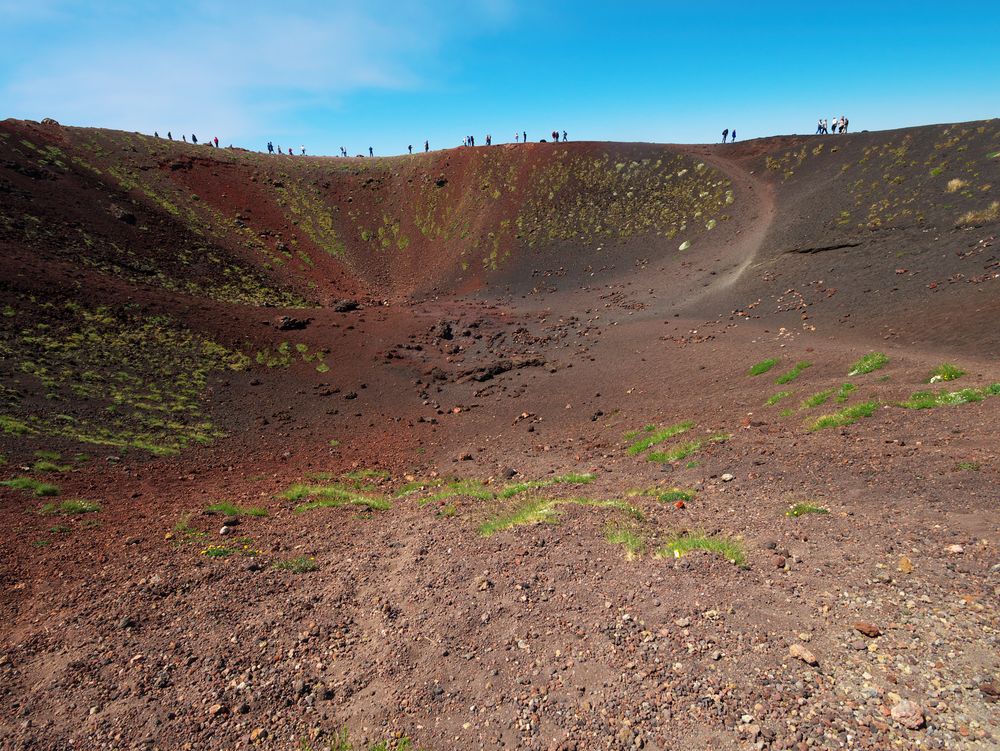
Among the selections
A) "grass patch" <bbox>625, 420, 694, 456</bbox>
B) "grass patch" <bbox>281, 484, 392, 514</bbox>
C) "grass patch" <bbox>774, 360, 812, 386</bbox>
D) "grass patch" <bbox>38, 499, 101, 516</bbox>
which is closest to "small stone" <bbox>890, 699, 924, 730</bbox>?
"grass patch" <bbox>625, 420, 694, 456</bbox>

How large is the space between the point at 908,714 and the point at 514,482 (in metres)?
11.5

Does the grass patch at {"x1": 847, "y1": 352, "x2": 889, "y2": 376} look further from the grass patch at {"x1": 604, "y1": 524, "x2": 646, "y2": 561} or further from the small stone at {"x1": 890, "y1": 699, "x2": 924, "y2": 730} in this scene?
the small stone at {"x1": 890, "y1": 699, "x2": 924, "y2": 730}

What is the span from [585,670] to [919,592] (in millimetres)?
4363

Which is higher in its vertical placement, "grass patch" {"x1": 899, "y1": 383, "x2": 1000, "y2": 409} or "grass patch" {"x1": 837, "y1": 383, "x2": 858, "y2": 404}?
"grass patch" {"x1": 899, "y1": 383, "x2": 1000, "y2": 409}

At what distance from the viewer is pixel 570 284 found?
1613 inches

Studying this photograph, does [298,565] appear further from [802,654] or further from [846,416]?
[846,416]

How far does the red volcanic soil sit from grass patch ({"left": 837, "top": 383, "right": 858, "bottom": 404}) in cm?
12

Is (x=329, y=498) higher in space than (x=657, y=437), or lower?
lower

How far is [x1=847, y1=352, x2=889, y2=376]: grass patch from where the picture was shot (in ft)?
52.2

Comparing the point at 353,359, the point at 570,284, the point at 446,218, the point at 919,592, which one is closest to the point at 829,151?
the point at 570,284

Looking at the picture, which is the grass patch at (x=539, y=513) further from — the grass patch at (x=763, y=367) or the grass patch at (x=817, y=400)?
the grass patch at (x=763, y=367)

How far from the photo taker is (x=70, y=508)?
38.9 ft

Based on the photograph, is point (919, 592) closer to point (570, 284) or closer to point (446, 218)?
point (570, 284)

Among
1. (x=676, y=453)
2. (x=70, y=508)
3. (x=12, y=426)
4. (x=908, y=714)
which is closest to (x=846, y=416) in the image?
(x=676, y=453)
